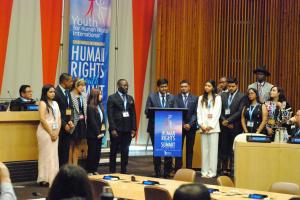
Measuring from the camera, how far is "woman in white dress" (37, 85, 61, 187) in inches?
370

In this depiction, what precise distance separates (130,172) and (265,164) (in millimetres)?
3605

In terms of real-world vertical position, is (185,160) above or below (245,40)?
below

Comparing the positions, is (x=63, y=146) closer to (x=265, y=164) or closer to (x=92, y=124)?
(x=92, y=124)

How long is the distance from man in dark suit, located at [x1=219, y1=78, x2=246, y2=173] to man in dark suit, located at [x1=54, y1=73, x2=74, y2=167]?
2784 millimetres

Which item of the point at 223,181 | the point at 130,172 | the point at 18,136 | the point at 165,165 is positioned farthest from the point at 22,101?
the point at 223,181

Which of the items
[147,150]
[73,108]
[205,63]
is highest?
[205,63]

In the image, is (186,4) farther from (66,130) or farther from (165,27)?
(66,130)

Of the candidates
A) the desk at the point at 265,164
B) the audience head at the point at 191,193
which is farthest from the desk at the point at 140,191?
the audience head at the point at 191,193

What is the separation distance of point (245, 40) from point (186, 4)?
1549 mm

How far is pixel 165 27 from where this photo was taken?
46.5 feet

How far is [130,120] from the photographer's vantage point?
10703 millimetres

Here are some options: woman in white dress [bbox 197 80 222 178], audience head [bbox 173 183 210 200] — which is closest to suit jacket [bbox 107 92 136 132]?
woman in white dress [bbox 197 80 222 178]

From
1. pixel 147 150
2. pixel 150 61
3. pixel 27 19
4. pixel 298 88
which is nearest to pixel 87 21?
pixel 27 19

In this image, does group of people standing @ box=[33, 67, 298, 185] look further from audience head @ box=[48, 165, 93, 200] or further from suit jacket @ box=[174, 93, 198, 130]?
audience head @ box=[48, 165, 93, 200]
